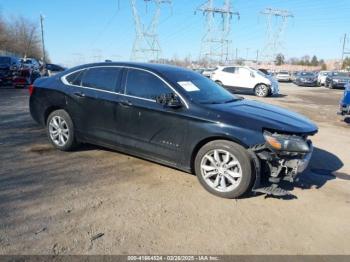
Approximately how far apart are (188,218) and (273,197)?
4.45 ft

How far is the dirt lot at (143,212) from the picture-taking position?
137 inches

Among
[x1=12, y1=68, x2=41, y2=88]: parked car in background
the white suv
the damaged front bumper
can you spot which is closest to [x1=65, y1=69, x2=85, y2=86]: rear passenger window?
the damaged front bumper

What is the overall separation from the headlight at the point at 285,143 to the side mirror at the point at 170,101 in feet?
4.07

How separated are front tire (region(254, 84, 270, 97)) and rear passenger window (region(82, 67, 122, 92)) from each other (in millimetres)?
15129

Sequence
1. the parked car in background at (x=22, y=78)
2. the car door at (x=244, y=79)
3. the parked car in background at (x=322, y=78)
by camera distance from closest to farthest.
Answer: the parked car in background at (x=22, y=78), the car door at (x=244, y=79), the parked car in background at (x=322, y=78)

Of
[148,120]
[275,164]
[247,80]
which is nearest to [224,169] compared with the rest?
[275,164]

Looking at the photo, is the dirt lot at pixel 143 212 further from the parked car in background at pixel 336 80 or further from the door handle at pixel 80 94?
the parked car in background at pixel 336 80

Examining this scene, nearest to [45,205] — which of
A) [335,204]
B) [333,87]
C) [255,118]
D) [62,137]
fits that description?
[62,137]

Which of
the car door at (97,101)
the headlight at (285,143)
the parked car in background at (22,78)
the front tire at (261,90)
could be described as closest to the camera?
the headlight at (285,143)

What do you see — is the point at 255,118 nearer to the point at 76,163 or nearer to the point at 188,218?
the point at 188,218

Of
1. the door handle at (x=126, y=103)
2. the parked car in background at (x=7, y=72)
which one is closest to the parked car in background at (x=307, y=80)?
the parked car in background at (x=7, y=72)

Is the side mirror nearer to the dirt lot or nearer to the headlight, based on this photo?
the dirt lot

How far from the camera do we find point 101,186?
480 cm

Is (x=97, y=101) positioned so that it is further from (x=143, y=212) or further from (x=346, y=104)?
(x=346, y=104)
